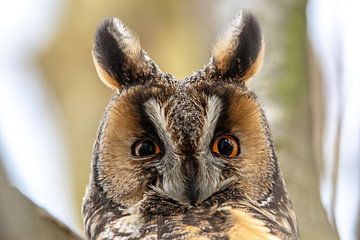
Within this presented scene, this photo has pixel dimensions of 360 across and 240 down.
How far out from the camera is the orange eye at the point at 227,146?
7.54ft

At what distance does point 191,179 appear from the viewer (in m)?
2.21

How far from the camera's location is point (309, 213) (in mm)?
2588

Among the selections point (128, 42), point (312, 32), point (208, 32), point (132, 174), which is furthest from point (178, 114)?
point (208, 32)

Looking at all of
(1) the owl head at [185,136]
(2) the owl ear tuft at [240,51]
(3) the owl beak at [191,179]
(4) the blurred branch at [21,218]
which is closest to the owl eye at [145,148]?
(1) the owl head at [185,136]

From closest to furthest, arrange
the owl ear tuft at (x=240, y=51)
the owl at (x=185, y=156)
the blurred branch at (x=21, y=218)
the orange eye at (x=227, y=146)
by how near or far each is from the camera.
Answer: the blurred branch at (x=21, y=218), the owl at (x=185, y=156), the orange eye at (x=227, y=146), the owl ear tuft at (x=240, y=51)

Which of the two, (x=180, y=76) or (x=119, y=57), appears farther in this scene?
(x=180, y=76)

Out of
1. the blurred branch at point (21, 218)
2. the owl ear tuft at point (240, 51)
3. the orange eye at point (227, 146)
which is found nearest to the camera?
the blurred branch at point (21, 218)

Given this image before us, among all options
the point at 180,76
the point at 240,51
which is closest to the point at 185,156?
the point at 240,51

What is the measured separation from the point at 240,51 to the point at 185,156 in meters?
0.48

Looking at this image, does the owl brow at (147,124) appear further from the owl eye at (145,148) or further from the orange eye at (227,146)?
the orange eye at (227,146)

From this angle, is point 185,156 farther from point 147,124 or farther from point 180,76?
point 180,76

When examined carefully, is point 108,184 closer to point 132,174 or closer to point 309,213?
point 132,174

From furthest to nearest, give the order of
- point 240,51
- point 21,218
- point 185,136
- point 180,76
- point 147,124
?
point 180,76 → point 240,51 → point 147,124 → point 185,136 → point 21,218

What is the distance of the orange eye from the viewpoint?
90.4 inches
